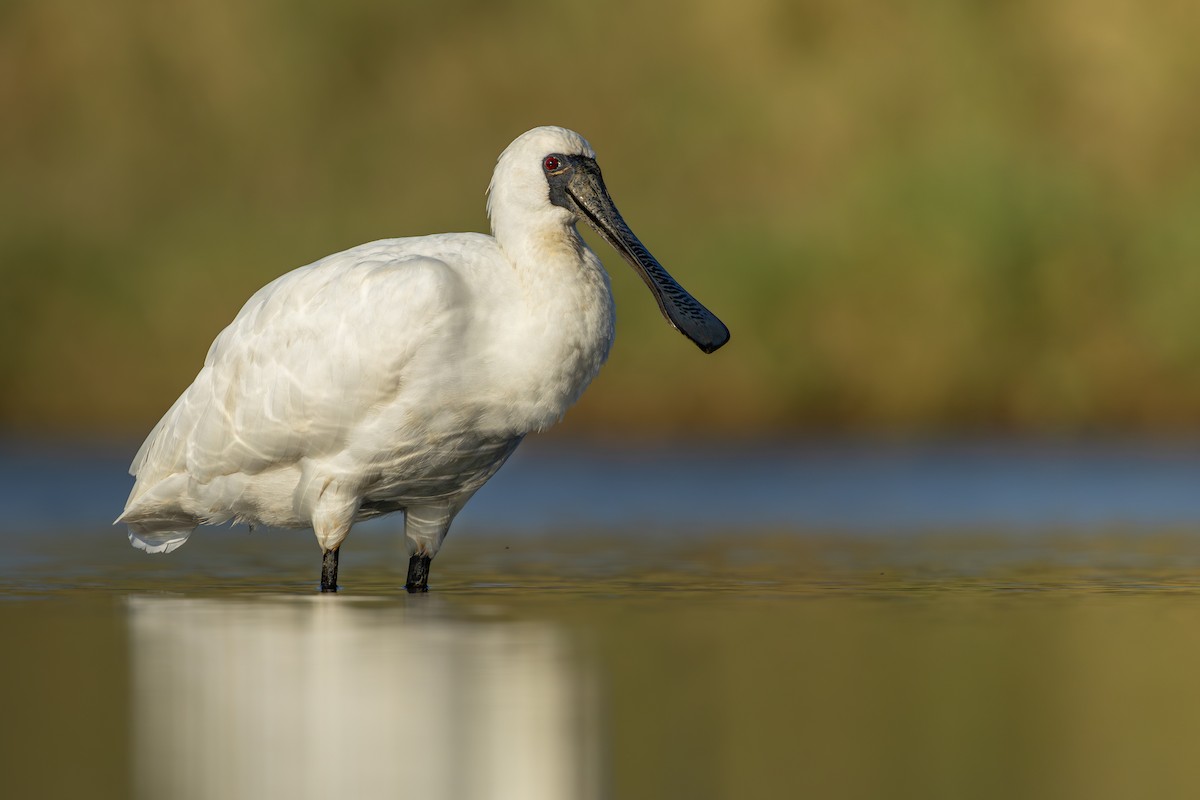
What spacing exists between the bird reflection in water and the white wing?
1.51 m

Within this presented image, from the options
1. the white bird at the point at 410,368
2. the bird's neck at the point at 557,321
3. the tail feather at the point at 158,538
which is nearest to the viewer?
the bird's neck at the point at 557,321

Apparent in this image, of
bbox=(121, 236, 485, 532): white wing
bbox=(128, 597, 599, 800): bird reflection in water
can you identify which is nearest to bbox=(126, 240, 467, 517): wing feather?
bbox=(121, 236, 485, 532): white wing

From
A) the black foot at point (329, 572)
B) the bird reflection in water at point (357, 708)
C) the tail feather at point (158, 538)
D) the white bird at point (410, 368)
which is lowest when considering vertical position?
the bird reflection in water at point (357, 708)

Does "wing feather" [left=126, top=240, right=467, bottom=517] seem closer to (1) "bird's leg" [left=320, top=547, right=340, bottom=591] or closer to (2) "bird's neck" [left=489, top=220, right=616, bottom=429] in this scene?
(2) "bird's neck" [left=489, top=220, right=616, bottom=429]

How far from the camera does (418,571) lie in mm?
12758

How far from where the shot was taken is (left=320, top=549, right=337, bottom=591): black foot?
12.5 m

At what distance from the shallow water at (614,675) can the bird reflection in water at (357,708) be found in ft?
0.07

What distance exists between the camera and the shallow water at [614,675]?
6.94 m

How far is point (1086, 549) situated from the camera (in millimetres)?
14680

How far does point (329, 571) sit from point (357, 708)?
14.7 ft

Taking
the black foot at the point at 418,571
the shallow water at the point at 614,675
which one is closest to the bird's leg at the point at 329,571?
the shallow water at the point at 614,675

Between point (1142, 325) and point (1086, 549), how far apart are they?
18889 mm

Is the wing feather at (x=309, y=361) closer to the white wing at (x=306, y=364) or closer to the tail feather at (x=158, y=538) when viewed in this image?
the white wing at (x=306, y=364)

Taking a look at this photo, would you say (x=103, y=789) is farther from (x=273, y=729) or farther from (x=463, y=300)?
(x=463, y=300)
